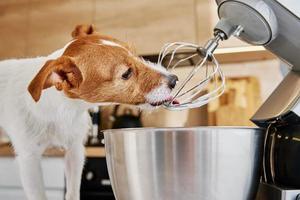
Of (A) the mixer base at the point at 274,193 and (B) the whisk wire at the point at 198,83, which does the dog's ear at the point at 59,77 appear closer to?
(B) the whisk wire at the point at 198,83

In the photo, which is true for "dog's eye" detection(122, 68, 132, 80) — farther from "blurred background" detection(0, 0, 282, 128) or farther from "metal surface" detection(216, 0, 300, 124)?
"blurred background" detection(0, 0, 282, 128)

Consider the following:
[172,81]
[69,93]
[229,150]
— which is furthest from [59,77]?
[229,150]

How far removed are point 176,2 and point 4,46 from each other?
0.64 metres

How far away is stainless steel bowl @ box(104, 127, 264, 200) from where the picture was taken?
1.06 feet

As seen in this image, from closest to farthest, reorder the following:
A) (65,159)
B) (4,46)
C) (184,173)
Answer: (184,173), (65,159), (4,46)

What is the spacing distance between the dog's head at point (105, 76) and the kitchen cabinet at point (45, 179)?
0.17 meters

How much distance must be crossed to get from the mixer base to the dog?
15 centimetres

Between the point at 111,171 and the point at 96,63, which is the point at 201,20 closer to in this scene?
the point at 96,63

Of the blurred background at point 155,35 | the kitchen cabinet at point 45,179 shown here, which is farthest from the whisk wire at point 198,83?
the blurred background at point 155,35

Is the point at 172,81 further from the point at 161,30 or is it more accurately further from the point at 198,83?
the point at 161,30

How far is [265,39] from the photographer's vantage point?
0.36 m

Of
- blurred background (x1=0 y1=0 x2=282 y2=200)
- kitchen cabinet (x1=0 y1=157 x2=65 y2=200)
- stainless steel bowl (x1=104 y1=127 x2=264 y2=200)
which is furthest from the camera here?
blurred background (x1=0 y1=0 x2=282 y2=200)

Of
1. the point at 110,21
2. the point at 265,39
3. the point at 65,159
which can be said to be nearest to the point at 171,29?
the point at 110,21

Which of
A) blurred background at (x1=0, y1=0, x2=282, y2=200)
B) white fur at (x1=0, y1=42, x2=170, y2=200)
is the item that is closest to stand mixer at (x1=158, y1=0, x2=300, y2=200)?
white fur at (x1=0, y1=42, x2=170, y2=200)
